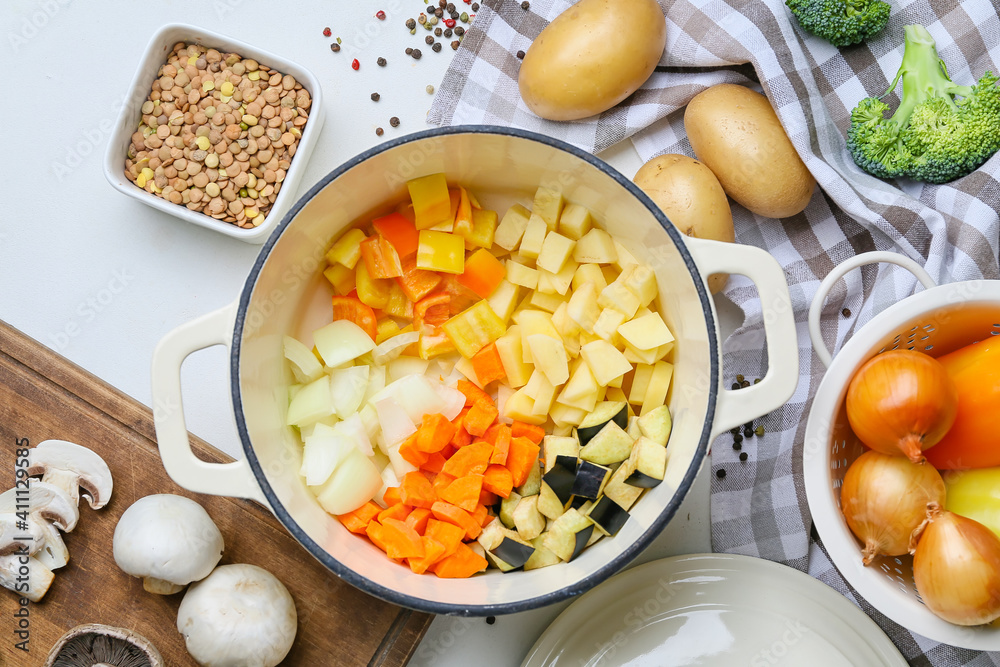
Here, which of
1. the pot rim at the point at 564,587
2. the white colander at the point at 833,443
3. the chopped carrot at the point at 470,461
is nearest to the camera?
the pot rim at the point at 564,587

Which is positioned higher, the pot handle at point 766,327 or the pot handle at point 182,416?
the pot handle at point 766,327

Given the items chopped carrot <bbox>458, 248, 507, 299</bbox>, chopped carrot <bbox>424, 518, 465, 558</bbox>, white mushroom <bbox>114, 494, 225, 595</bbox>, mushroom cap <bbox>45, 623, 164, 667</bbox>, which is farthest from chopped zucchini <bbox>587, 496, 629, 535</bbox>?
mushroom cap <bbox>45, 623, 164, 667</bbox>

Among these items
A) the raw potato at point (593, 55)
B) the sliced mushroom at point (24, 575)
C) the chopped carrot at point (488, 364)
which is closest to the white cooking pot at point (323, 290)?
the raw potato at point (593, 55)

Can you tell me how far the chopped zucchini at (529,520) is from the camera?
1.20 metres

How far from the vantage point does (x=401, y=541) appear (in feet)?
3.93

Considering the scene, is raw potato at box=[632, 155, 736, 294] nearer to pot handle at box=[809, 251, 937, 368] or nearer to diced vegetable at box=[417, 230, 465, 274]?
pot handle at box=[809, 251, 937, 368]

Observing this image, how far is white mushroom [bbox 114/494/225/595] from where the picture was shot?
3.90 feet

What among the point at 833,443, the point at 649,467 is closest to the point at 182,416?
the point at 649,467

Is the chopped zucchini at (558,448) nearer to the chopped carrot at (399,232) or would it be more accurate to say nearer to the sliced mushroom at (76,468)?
the chopped carrot at (399,232)

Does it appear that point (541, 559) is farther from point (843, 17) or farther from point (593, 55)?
point (843, 17)

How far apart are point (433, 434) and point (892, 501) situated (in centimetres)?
75

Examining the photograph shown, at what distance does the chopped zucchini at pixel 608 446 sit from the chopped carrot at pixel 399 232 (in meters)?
0.48

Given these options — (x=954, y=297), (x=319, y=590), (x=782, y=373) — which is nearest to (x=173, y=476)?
(x=319, y=590)

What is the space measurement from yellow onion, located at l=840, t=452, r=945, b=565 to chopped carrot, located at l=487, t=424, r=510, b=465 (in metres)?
0.58
